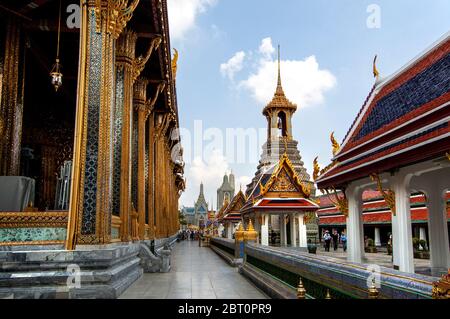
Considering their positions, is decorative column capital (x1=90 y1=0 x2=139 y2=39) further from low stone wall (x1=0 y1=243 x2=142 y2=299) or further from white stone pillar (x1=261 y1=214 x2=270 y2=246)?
white stone pillar (x1=261 y1=214 x2=270 y2=246)

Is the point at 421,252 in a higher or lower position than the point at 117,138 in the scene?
lower

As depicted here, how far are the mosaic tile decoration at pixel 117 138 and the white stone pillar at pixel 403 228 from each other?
6831mm

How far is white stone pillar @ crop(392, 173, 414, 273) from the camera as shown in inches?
367

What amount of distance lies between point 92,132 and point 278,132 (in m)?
38.4

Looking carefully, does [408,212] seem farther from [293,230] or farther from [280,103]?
[280,103]

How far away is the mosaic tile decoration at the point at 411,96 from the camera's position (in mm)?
8797

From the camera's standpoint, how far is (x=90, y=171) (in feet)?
25.6

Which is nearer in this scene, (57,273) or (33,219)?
(57,273)

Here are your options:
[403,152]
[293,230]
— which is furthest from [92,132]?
[293,230]

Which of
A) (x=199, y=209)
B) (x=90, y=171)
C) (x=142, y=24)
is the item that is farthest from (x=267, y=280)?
(x=199, y=209)

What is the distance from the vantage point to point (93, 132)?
794cm

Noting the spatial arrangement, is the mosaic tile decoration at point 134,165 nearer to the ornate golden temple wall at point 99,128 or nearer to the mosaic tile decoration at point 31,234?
the ornate golden temple wall at point 99,128

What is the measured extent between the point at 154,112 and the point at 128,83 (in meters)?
7.59
